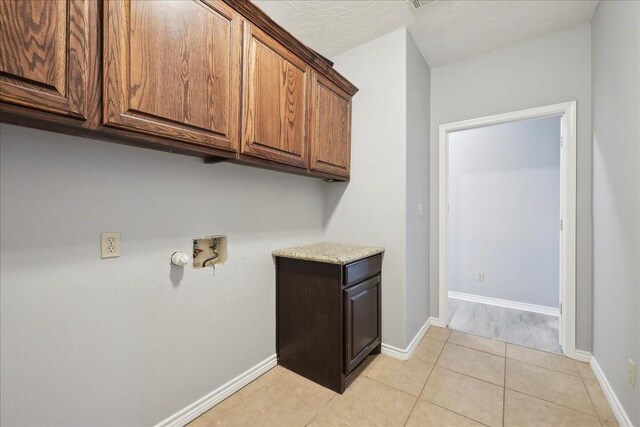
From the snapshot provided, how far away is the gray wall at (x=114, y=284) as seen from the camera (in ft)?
3.32

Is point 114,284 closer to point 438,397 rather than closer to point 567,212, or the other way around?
point 438,397

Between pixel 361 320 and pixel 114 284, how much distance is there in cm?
149

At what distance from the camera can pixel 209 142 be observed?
50.7 inches

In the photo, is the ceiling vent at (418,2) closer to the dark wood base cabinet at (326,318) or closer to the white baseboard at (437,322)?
the dark wood base cabinet at (326,318)

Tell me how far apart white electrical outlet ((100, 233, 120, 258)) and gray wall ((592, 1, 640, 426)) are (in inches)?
98.6

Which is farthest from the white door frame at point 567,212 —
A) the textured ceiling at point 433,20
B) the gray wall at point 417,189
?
the gray wall at point 417,189

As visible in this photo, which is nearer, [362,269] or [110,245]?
[110,245]

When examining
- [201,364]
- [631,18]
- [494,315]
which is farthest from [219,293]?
[494,315]

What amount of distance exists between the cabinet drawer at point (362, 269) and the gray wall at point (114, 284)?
26.2 inches

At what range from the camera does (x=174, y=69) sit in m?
1.15

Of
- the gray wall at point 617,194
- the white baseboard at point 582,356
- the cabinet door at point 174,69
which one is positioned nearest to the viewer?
the cabinet door at point 174,69

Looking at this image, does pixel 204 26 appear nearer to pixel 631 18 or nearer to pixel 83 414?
pixel 83 414

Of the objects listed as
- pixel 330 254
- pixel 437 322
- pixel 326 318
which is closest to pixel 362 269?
pixel 330 254

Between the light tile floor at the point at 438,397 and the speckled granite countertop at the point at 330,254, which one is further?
the speckled granite countertop at the point at 330,254
